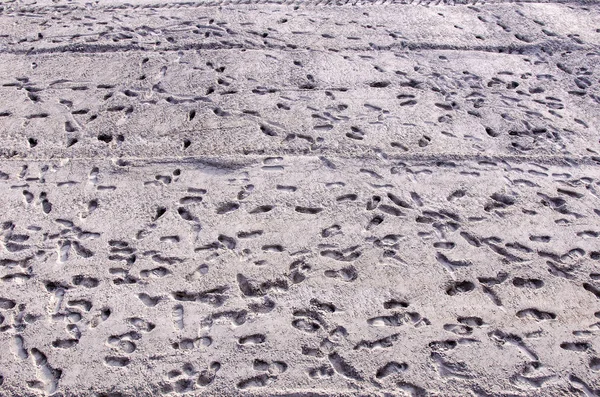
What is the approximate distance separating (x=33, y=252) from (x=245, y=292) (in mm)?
720

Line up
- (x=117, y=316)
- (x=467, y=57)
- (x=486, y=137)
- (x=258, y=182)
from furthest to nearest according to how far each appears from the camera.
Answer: (x=467, y=57) → (x=486, y=137) → (x=258, y=182) → (x=117, y=316)

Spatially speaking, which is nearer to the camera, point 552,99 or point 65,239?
point 65,239

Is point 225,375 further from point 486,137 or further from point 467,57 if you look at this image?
point 467,57

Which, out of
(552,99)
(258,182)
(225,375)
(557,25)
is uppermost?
(557,25)

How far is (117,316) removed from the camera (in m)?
1.71

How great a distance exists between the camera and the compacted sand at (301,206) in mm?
1602

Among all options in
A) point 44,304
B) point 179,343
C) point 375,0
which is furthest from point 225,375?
point 375,0

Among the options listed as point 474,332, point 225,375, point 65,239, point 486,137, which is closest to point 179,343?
point 225,375

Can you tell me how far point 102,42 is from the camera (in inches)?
A: 117

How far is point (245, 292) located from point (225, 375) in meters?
0.28

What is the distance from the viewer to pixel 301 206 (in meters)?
2.04

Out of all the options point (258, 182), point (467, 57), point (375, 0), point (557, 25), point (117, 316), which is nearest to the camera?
point (117, 316)

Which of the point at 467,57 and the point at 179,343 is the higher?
the point at 467,57

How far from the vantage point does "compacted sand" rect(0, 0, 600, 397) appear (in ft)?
5.25
